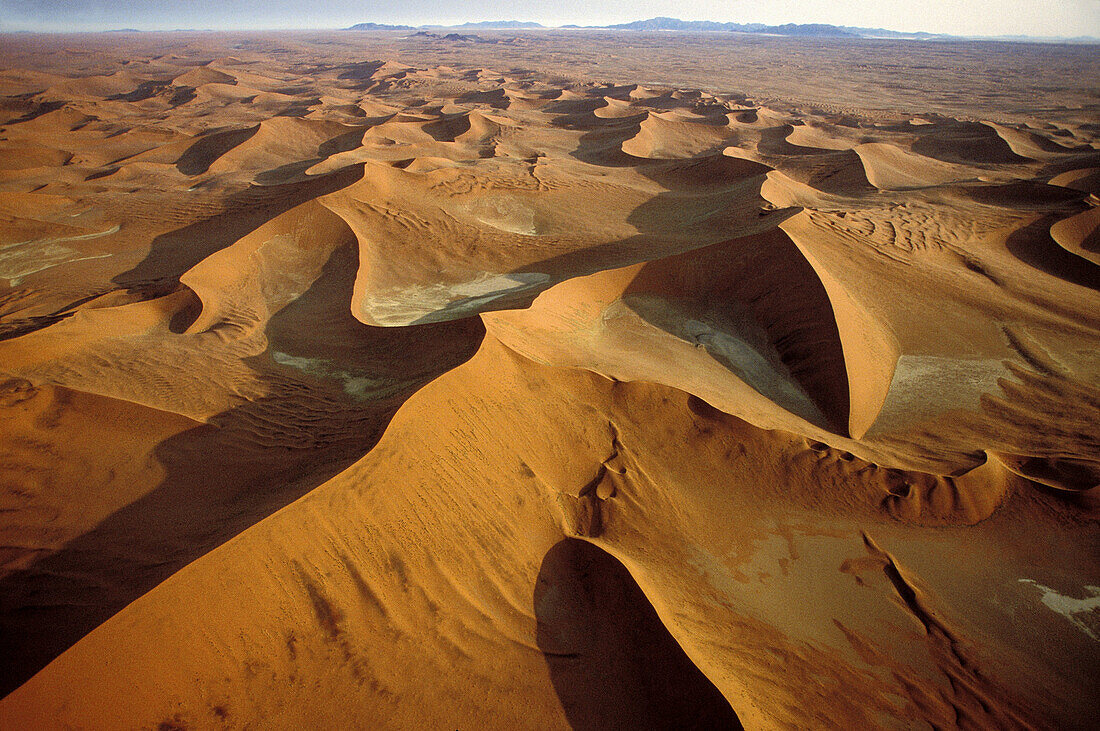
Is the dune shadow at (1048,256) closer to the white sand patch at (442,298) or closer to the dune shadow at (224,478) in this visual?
the white sand patch at (442,298)

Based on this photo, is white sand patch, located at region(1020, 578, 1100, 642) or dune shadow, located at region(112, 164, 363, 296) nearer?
white sand patch, located at region(1020, 578, 1100, 642)

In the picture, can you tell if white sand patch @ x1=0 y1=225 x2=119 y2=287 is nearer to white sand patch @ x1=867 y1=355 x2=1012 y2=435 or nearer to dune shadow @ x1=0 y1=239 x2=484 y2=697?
dune shadow @ x1=0 y1=239 x2=484 y2=697

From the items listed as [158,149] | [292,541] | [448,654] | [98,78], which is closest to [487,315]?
[292,541]

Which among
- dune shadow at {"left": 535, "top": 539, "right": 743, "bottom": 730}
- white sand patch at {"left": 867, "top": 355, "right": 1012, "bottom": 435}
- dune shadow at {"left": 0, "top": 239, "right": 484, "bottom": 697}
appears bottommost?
dune shadow at {"left": 535, "top": 539, "right": 743, "bottom": 730}

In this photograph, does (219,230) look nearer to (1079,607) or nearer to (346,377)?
(346,377)

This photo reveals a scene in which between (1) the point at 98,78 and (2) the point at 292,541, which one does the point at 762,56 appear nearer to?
(1) the point at 98,78

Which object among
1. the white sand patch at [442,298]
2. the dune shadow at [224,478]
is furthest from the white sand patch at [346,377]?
the white sand patch at [442,298]

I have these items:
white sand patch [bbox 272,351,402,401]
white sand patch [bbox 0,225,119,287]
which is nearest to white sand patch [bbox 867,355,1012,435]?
white sand patch [bbox 272,351,402,401]
